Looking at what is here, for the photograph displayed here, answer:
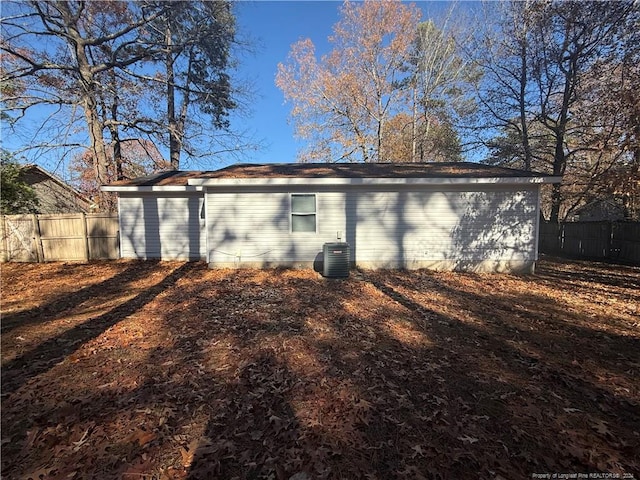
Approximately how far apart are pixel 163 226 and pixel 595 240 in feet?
54.7

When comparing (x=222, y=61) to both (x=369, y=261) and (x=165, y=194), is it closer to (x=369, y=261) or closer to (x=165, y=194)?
(x=165, y=194)

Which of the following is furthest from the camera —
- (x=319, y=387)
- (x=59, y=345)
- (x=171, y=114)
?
(x=171, y=114)

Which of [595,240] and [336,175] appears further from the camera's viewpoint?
[595,240]

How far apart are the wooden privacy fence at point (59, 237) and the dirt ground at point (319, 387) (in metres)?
4.86

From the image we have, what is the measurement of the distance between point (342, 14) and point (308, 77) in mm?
4188

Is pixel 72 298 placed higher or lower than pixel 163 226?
lower

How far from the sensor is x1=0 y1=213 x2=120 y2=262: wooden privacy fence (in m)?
10.4

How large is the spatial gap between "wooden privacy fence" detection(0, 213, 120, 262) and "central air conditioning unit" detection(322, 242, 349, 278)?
25.9 ft

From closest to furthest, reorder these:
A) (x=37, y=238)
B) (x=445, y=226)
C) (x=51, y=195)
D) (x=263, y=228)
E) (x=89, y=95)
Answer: (x=445, y=226) → (x=263, y=228) → (x=37, y=238) → (x=89, y=95) → (x=51, y=195)

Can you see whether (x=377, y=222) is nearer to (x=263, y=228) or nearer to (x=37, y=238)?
(x=263, y=228)

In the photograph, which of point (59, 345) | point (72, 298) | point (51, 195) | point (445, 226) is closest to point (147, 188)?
point (72, 298)

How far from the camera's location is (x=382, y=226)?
921 cm

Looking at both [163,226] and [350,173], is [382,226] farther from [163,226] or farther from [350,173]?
[163,226]

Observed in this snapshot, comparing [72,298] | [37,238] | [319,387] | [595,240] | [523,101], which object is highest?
[523,101]
